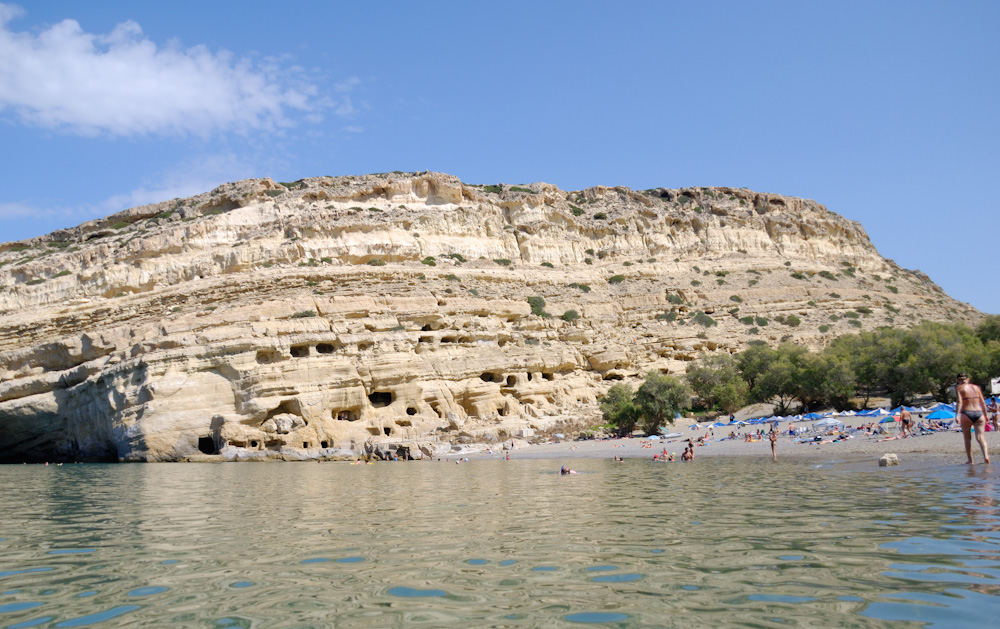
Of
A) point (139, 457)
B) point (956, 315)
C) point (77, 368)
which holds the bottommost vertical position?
point (139, 457)

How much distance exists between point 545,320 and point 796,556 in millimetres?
37427

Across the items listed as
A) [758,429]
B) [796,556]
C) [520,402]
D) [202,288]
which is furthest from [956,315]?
[796,556]

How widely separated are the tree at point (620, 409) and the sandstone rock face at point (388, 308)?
5.84ft

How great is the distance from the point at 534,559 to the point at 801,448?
19459 mm

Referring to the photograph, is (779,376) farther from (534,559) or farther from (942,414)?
(534,559)

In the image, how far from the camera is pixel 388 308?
38.9 m

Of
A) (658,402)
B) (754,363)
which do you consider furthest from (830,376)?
(658,402)

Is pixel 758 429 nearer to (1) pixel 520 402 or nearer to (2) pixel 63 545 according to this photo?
(1) pixel 520 402

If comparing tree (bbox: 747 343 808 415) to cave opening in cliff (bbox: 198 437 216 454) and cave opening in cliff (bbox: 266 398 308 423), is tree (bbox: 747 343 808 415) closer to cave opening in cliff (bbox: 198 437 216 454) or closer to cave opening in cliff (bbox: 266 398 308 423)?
cave opening in cliff (bbox: 266 398 308 423)

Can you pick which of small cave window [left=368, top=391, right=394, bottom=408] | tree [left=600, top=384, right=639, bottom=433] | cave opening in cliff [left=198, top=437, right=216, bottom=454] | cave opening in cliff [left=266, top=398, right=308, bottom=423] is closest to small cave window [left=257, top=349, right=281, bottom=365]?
cave opening in cliff [left=266, top=398, right=308, bottom=423]

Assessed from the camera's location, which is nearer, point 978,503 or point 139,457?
point 978,503

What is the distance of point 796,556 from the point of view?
5895 mm

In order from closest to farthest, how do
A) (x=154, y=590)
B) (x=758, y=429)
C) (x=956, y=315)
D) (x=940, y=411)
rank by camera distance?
(x=154, y=590)
(x=940, y=411)
(x=758, y=429)
(x=956, y=315)

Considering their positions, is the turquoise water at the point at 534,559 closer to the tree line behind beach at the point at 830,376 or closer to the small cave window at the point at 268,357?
the small cave window at the point at 268,357
